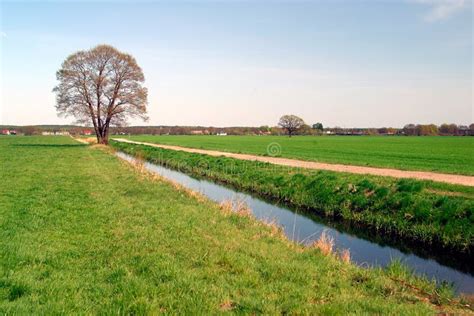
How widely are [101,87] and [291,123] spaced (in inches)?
4143

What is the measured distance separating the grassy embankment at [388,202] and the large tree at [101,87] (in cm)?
3539

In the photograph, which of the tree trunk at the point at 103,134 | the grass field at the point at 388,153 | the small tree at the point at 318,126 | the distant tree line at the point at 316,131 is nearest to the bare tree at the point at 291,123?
the distant tree line at the point at 316,131

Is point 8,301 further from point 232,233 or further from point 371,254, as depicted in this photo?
point 371,254

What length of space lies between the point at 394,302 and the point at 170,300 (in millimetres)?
3544

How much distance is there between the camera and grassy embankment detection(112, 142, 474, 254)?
11.7m

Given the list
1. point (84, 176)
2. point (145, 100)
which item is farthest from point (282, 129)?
A: point (84, 176)

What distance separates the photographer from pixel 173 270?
22.2ft

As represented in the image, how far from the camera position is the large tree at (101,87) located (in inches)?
2029

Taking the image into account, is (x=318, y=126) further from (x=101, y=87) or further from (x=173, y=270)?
(x=173, y=270)

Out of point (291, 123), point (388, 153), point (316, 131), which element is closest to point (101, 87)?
point (388, 153)

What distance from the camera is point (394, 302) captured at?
5984 millimetres

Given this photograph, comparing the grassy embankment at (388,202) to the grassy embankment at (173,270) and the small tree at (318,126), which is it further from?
the small tree at (318,126)

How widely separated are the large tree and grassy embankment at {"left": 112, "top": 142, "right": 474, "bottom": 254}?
35.4 m

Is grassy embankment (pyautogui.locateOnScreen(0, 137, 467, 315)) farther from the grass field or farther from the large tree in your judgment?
the large tree
